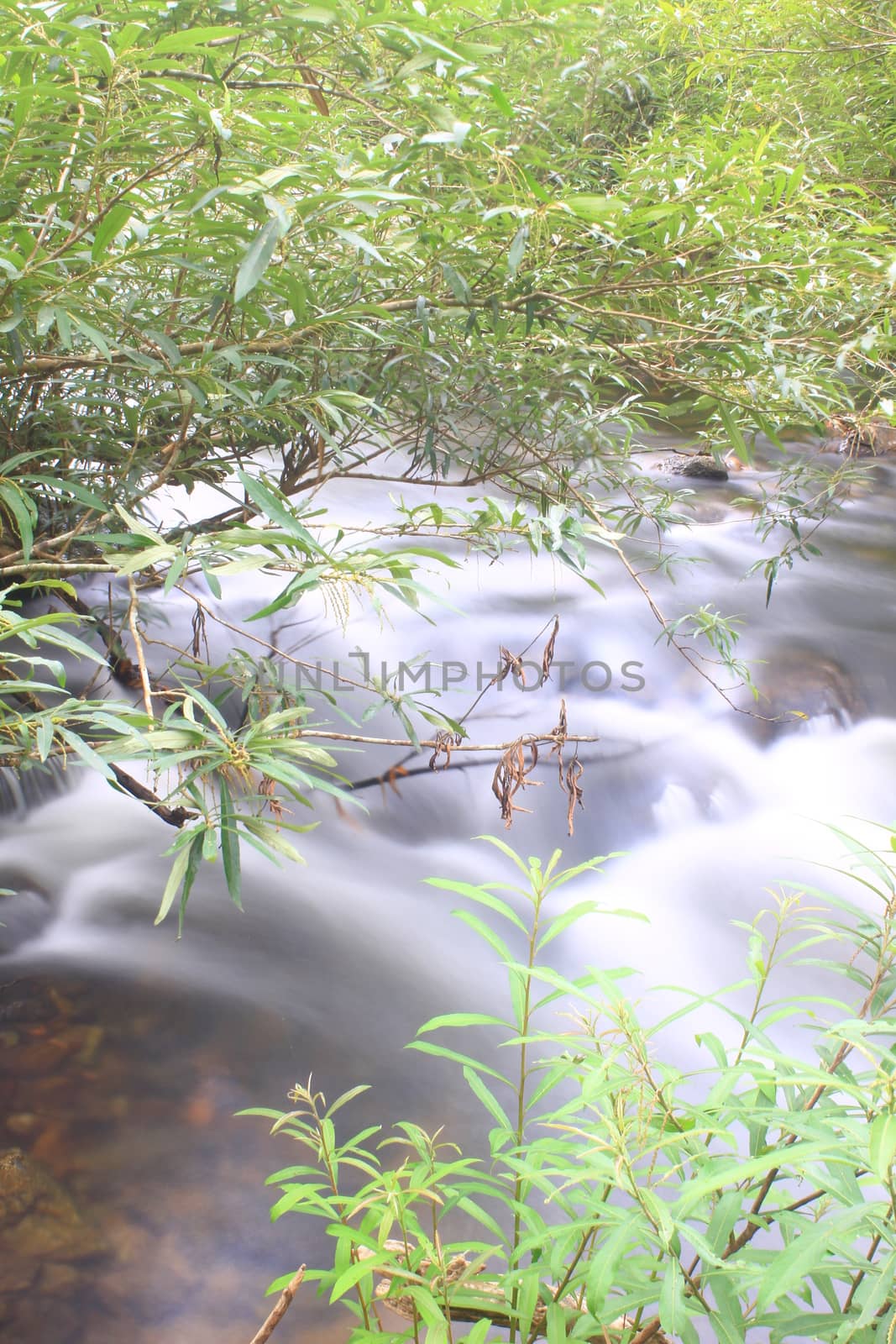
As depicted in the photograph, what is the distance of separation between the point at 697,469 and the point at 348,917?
4.69 metres

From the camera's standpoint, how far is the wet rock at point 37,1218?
A: 4.82 feet

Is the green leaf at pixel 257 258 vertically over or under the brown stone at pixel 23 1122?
over

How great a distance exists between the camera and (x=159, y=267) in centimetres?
180

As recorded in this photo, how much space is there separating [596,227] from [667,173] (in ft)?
0.67

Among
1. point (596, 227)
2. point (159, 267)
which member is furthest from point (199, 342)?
point (596, 227)

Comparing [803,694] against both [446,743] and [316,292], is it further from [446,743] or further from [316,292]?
[316,292]

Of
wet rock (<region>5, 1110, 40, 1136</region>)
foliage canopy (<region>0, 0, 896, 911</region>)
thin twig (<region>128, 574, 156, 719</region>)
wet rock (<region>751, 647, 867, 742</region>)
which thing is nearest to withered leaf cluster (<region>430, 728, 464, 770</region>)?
foliage canopy (<region>0, 0, 896, 911</region>)

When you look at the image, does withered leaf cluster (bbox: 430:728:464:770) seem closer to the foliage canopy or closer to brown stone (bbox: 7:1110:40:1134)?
the foliage canopy

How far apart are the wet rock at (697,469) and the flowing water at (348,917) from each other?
195 cm

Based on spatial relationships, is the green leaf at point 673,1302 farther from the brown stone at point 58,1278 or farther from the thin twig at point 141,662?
the brown stone at point 58,1278

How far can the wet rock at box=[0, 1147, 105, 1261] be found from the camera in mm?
1469

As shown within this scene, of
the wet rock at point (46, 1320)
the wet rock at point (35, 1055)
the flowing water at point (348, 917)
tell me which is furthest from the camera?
the wet rock at point (35, 1055)

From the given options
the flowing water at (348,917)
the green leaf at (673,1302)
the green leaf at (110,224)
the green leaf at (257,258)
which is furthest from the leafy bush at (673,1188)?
the green leaf at (110,224)

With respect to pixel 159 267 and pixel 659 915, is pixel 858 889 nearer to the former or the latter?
pixel 659 915
